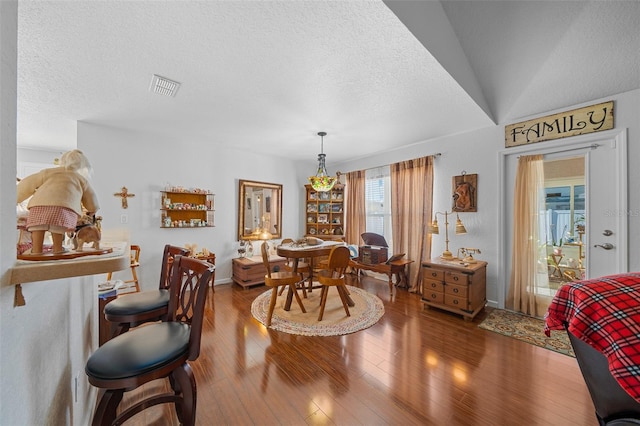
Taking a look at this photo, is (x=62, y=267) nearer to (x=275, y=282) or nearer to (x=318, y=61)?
(x=318, y=61)

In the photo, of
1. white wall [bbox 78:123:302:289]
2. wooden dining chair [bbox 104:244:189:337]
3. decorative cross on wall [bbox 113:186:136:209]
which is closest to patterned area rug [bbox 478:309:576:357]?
wooden dining chair [bbox 104:244:189:337]

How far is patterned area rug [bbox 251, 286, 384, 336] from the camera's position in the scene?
2549 mm

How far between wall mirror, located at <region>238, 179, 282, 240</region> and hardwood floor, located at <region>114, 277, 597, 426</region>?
2131 millimetres

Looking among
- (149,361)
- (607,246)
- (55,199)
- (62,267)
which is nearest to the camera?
(62,267)

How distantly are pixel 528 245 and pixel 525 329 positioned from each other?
3.32ft

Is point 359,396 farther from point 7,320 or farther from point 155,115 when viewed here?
point 155,115

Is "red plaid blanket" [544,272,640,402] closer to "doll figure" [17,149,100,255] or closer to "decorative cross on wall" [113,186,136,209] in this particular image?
"doll figure" [17,149,100,255]

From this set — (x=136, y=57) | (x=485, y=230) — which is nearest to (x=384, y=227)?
(x=485, y=230)

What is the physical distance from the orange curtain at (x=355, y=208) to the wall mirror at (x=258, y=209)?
1.47m

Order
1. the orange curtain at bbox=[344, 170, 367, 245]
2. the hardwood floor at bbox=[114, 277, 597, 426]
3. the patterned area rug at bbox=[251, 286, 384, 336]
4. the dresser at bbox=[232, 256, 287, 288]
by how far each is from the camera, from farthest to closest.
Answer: the orange curtain at bbox=[344, 170, 367, 245] < the dresser at bbox=[232, 256, 287, 288] < the patterned area rug at bbox=[251, 286, 384, 336] < the hardwood floor at bbox=[114, 277, 597, 426]

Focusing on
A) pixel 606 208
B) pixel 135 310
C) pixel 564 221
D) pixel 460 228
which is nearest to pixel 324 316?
pixel 135 310

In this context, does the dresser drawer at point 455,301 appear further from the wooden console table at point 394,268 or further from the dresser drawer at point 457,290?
the wooden console table at point 394,268

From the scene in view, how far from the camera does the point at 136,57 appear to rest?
1855 millimetres

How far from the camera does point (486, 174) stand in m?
3.26
